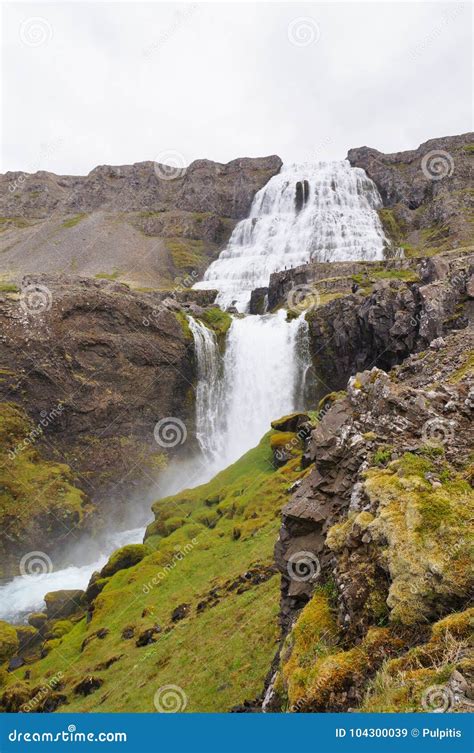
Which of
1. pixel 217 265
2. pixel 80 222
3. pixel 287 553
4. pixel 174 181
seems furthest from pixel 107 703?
pixel 174 181

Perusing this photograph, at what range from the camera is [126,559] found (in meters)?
24.1

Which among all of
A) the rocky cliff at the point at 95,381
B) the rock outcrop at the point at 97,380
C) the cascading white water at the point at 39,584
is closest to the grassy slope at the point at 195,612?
the cascading white water at the point at 39,584

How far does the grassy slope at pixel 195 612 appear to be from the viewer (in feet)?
39.3

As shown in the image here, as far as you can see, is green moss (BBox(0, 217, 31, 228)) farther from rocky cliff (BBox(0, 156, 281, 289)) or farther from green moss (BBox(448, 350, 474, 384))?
green moss (BBox(448, 350, 474, 384))

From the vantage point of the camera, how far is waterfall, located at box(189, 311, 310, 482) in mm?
47344

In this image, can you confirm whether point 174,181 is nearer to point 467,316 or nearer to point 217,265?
point 217,265

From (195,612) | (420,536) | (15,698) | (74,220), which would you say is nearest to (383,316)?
(195,612)

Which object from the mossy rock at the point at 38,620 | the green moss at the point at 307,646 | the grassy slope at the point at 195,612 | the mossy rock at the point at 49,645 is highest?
the green moss at the point at 307,646

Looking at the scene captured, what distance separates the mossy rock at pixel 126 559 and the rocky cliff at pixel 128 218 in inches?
3397

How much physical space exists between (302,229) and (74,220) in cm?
8190

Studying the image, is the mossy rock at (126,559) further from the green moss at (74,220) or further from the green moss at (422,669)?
the green moss at (74,220)

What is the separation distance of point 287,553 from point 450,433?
426cm

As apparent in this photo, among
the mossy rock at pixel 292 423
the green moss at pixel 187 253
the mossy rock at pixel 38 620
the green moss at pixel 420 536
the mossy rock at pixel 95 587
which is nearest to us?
the green moss at pixel 420 536

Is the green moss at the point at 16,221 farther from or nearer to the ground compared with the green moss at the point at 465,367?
farther from the ground
